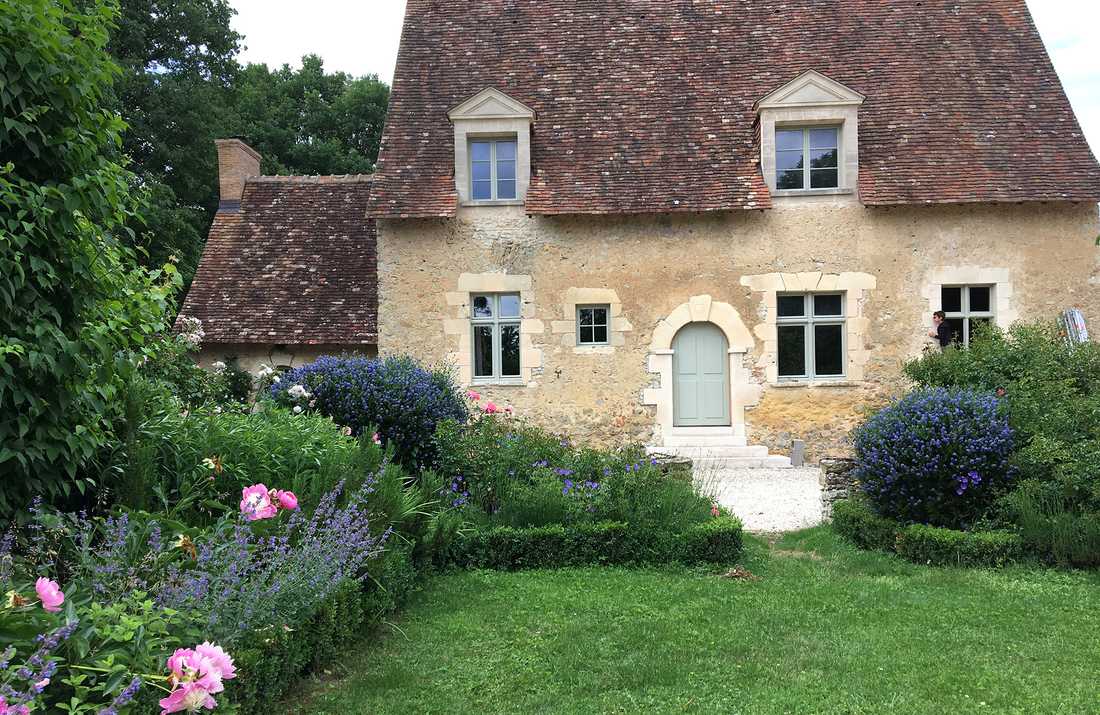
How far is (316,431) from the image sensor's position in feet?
20.4

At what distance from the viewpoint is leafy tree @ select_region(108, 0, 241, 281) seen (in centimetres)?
2022

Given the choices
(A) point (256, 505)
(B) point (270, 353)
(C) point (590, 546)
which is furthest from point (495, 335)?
(A) point (256, 505)

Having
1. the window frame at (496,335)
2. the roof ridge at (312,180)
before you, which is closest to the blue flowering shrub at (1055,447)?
the window frame at (496,335)

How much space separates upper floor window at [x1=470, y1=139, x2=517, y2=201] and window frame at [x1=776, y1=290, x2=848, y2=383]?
4.55 metres

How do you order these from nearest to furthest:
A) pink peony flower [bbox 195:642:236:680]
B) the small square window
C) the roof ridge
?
pink peony flower [bbox 195:642:236:680] → the small square window → the roof ridge

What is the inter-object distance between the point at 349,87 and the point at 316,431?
26.6 meters

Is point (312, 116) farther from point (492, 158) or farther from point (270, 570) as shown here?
point (270, 570)

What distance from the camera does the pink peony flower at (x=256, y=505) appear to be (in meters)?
3.88

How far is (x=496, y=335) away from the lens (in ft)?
41.4

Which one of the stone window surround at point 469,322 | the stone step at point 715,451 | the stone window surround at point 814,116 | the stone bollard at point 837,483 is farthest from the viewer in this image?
the stone window surround at point 469,322

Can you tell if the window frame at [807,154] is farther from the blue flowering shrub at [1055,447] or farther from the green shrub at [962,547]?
the green shrub at [962,547]

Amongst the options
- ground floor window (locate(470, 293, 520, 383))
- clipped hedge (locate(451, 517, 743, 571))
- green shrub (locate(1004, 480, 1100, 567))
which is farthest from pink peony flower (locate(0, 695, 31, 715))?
ground floor window (locate(470, 293, 520, 383))

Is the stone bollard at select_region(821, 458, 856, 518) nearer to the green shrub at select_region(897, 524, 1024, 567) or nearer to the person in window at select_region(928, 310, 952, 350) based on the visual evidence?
the green shrub at select_region(897, 524, 1024, 567)

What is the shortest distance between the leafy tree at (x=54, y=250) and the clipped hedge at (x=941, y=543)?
5839 mm
